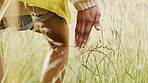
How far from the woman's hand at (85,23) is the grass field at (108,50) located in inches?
0.8

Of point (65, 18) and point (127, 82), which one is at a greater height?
point (65, 18)

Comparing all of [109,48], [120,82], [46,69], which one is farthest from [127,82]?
[46,69]

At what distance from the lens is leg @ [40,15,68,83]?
1.61 m

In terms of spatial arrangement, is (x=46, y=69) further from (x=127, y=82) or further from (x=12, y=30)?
(x=127, y=82)

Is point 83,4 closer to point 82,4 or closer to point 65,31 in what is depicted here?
point 82,4

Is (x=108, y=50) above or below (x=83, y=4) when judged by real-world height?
below

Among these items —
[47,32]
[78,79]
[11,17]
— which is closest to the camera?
[11,17]

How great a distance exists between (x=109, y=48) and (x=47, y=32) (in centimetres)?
29

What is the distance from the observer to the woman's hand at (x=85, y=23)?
1.70 metres

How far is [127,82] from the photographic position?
1.81 m

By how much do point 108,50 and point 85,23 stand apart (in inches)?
5.8

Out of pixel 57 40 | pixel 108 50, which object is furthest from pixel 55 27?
pixel 108 50

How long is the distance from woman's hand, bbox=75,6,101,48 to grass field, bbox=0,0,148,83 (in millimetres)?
20

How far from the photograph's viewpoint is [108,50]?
1.76 meters
